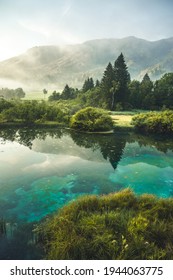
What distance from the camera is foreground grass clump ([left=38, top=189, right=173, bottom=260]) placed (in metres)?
3.85

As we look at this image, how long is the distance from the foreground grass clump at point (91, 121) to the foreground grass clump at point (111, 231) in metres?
13.7

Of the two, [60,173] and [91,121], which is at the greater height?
[91,121]

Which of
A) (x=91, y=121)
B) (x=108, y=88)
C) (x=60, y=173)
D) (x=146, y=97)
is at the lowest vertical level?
(x=60, y=173)

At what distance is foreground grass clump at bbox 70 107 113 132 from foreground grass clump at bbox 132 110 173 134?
8.59 ft

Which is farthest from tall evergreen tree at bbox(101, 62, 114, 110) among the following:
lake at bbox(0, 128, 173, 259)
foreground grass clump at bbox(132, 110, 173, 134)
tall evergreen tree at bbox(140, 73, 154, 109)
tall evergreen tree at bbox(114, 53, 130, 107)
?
lake at bbox(0, 128, 173, 259)

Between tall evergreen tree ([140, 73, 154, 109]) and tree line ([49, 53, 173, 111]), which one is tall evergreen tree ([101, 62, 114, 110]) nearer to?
tree line ([49, 53, 173, 111])

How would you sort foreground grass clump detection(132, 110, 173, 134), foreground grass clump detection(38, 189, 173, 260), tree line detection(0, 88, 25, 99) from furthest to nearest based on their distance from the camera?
tree line detection(0, 88, 25, 99), foreground grass clump detection(132, 110, 173, 134), foreground grass clump detection(38, 189, 173, 260)

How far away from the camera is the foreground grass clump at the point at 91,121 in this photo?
19.4 meters

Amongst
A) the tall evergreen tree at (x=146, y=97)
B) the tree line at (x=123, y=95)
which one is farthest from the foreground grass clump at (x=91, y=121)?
the tall evergreen tree at (x=146, y=97)

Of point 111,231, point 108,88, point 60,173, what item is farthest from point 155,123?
point 108,88

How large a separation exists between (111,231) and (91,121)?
51.1 ft

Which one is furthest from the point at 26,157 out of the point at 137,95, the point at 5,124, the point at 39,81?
the point at 39,81

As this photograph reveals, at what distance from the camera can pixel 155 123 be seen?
1941 centimetres

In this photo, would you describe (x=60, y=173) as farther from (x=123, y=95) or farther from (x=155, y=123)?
(x=123, y=95)
